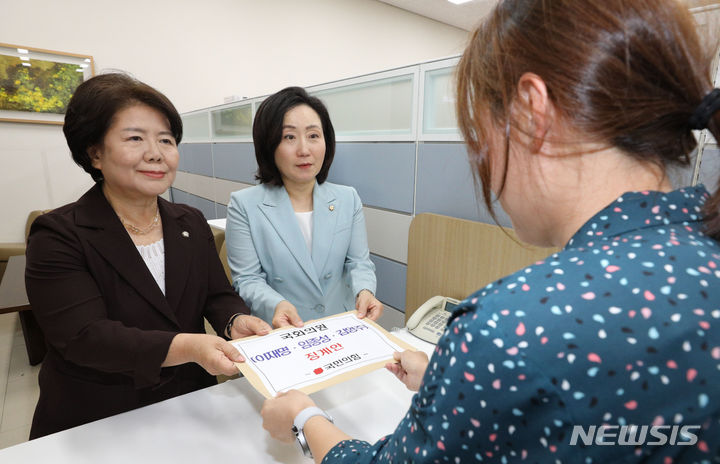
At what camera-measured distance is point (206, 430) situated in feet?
2.78

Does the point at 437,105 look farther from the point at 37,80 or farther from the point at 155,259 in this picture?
the point at 37,80

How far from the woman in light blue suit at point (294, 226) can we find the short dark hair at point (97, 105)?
57 centimetres

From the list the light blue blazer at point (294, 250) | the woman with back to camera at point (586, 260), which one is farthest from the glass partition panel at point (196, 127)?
the woman with back to camera at point (586, 260)

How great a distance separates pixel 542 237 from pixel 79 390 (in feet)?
3.86

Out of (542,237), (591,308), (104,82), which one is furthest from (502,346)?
(104,82)

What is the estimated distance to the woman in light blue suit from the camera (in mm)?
1608

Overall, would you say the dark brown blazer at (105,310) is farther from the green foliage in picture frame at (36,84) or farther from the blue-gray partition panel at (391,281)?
the green foliage in picture frame at (36,84)

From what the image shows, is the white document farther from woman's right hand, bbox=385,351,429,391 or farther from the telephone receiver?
the telephone receiver

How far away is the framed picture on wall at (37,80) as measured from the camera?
385 cm

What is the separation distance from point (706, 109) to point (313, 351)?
837 mm

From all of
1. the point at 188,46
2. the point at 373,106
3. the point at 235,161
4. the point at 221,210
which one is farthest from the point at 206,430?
the point at 188,46

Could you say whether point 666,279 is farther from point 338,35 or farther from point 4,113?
point 338,35

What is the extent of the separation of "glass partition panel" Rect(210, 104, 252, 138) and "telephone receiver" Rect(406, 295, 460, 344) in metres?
2.19

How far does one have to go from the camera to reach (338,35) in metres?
5.80
